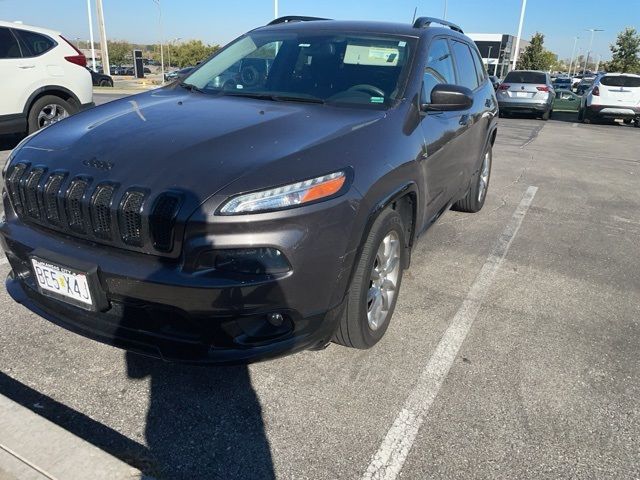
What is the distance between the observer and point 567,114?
20109 mm

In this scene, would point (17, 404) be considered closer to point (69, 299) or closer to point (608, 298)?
point (69, 299)

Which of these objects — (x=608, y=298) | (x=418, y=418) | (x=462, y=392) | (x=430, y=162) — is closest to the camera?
(x=418, y=418)

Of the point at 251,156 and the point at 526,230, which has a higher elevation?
the point at 251,156

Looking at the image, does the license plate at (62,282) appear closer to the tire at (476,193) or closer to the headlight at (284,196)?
the headlight at (284,196)

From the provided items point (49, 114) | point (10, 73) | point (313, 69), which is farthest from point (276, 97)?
point (49, 114)

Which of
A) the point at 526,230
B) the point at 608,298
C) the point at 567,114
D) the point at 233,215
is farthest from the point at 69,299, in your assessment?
the point at 567,114

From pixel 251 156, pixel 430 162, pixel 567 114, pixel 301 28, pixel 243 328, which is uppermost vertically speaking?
pixel 301 28

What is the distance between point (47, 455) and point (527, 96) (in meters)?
17.2

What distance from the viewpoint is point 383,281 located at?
2.96 m

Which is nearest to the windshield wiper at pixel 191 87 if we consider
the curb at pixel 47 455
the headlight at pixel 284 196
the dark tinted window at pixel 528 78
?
Result: the headlight at pixel 284 196

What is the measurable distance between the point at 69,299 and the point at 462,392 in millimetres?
1885

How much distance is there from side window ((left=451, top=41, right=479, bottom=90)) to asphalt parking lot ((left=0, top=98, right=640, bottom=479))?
5.62ft

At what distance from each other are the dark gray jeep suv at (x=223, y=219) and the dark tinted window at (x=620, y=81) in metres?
15.0

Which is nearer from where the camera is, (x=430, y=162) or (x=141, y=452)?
(x=141, y=452)
